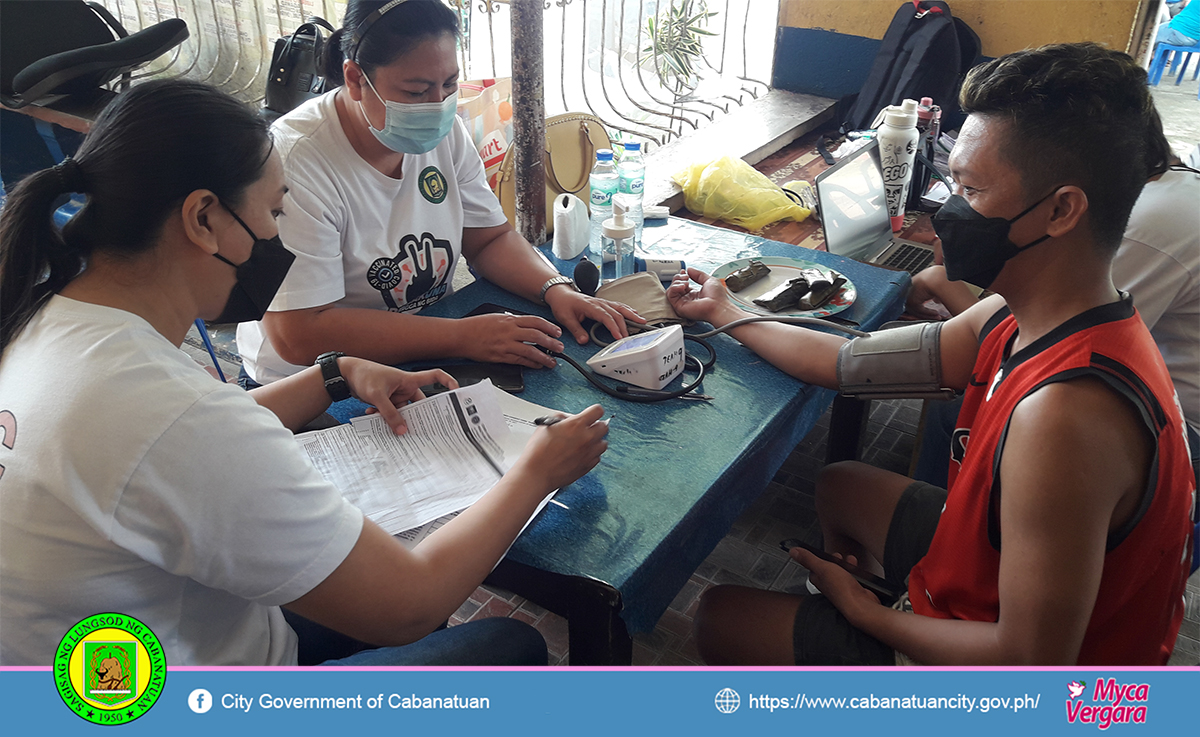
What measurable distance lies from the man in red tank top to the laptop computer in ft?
2.47

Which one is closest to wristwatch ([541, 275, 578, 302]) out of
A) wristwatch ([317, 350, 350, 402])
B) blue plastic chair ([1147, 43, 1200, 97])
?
wristwatch ([317, 350, 350, 402])

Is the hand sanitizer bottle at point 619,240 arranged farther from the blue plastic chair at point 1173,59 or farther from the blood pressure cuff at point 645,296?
the blue plastic chair at point 1173,59

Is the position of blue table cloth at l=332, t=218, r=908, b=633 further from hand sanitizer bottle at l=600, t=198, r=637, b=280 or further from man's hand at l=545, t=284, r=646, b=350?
hand sanitizer bottle at l=600, t=198, r=637, b=280

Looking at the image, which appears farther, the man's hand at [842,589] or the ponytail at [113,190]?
the man's hand at [842,589]

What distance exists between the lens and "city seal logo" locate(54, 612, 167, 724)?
828 mm

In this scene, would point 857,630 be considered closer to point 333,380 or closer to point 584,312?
point 584,312

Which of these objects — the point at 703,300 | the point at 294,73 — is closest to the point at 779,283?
the point at 703,300

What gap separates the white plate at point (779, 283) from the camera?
1677 millimetres

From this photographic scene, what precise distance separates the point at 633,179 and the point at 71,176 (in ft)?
4.58

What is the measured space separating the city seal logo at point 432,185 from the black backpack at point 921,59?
2345mm

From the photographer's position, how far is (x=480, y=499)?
3.43 ft

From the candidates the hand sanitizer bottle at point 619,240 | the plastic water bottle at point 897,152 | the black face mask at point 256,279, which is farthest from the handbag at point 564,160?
the black face mask at point 256,279

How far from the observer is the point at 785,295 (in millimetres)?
1690
